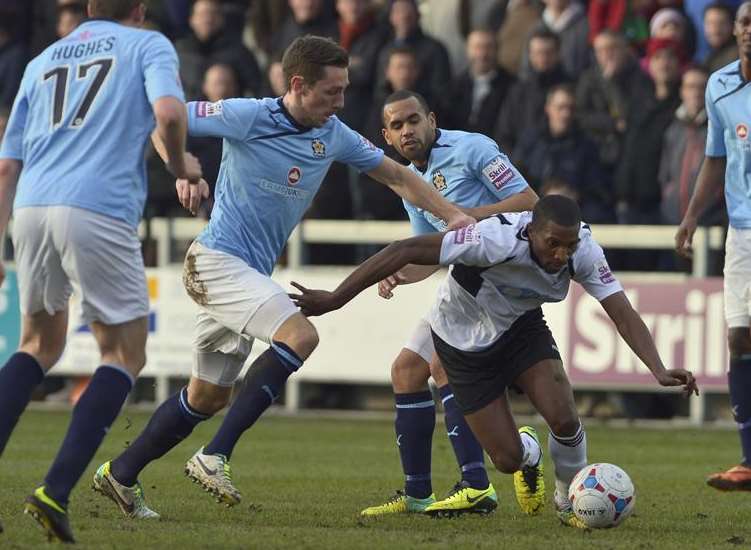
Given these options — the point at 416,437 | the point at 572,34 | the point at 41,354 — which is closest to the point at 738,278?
the point at 416,437

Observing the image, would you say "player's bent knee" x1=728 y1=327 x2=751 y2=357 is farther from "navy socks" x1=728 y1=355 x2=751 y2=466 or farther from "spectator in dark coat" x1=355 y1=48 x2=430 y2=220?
"spectator in dark coat" x1=355 y1=48 x2=430 y2=220

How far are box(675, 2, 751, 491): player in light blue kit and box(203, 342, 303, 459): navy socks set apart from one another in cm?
281

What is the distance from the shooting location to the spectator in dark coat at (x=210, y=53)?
16.7m

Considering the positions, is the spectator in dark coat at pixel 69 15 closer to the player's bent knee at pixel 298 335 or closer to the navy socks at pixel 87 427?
the player's bent knee at pixel 298 335

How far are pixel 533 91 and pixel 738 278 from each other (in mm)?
6221

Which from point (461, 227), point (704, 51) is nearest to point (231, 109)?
point (461, 227)

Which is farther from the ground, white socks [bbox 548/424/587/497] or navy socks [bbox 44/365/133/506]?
navy socks [bbox 44/365/133/506]

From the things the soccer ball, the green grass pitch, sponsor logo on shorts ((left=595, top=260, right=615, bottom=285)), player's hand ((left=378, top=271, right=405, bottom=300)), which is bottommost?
the green grass pitch

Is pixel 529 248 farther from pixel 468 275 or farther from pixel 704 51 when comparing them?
pixel 704 51

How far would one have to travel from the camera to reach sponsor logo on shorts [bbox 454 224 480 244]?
804 centimetres

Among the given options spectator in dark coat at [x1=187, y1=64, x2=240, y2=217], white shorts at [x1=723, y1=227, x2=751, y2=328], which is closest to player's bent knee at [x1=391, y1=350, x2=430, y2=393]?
white shorts at [x1=723, y1=227, x2=751, y2=328]

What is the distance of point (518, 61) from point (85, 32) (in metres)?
10.1

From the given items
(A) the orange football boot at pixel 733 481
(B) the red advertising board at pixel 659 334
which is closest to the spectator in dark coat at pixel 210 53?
(B) the red advertising board at pixel 659 334

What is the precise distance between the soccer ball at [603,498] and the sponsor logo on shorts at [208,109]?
8.48 ft
